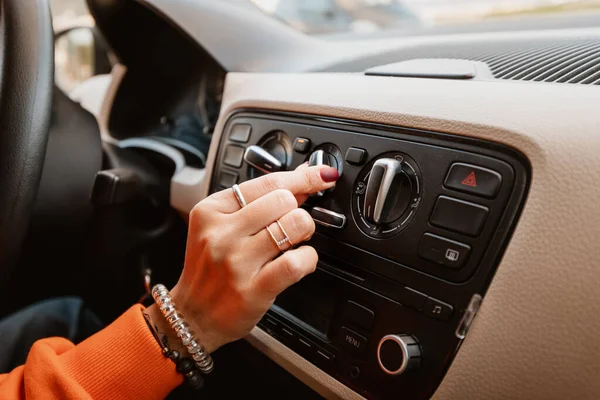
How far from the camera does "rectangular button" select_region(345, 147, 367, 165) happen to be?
61 cm

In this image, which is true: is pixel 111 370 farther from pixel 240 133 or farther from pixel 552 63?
pixel 552 63

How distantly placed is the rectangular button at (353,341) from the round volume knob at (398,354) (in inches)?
1.2

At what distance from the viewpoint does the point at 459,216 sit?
516mm

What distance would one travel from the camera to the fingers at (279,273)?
0.53m

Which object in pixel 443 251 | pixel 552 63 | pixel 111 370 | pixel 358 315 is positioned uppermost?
pixel 552 63

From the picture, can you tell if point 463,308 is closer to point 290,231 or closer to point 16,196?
point 290,231

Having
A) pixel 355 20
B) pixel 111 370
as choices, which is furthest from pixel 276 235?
pixel 355 20

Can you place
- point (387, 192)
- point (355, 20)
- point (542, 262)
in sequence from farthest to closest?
point (355, 20) < point (387, 192) < point (542, 262)

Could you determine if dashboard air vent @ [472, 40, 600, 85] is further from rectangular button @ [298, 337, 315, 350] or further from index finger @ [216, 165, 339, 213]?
rectangular button @ [298, 337, 315, 350]

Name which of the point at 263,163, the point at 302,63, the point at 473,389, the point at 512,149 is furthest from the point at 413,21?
the point at 473,389

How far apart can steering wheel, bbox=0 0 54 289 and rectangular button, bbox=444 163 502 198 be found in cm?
45

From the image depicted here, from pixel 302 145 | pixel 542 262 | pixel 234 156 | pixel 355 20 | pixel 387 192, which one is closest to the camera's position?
pixel 542 262

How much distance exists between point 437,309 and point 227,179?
37 centimetres

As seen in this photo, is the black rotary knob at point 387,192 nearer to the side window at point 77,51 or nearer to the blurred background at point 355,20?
the blurred background at point 355,20
